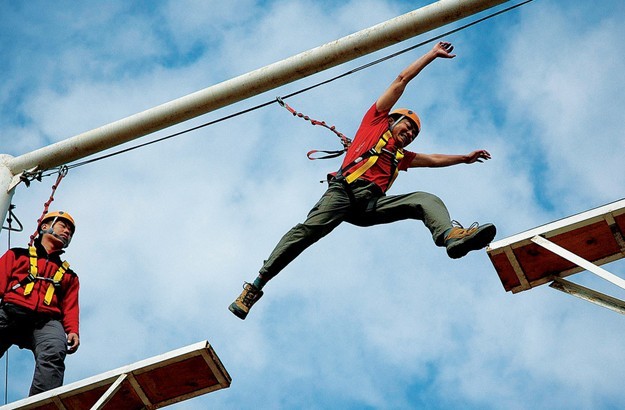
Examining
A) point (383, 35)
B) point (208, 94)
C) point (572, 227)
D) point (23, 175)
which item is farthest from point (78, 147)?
point (572, 227)

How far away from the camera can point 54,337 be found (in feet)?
38.6

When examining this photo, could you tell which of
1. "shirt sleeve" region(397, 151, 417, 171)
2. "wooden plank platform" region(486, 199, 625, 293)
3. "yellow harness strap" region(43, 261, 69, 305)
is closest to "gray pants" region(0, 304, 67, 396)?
"yellow harness strap" region(43, 261, 69, 305)

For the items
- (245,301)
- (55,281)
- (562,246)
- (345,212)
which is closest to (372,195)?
(345,212)

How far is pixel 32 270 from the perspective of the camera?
472 inches

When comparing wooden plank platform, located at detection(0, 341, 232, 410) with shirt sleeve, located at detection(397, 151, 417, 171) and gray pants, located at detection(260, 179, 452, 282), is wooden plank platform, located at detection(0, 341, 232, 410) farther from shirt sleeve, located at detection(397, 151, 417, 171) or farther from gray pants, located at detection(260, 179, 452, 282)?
shirt sleeve, located at detection(397, 151, 417, 171)

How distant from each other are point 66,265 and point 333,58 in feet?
12.1

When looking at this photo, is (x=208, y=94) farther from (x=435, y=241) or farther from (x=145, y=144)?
(x=435, y=241)

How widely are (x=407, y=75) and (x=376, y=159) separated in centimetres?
85

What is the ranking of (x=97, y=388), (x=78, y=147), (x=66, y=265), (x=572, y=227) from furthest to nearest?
(x=66, y=265)
(x=78, y=147)
(x=97, y=388)
(x=572, y=227)

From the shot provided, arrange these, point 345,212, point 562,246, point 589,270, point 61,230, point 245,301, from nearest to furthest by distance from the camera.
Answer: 1. point 589,270
2. point 562,246
3. point 245,301
4. point 345,212
5. point 61,230

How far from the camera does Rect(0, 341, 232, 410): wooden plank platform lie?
10.3m

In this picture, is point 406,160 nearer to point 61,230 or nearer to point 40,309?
point 61,230

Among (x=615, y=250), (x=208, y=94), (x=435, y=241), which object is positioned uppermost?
(x=208, y=94)

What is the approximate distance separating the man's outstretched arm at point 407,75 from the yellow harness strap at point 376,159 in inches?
11.5
